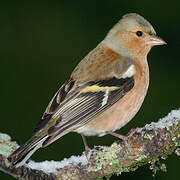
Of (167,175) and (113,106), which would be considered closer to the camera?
(113,106)

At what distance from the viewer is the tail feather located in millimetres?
4066

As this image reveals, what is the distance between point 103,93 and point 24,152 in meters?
1.22

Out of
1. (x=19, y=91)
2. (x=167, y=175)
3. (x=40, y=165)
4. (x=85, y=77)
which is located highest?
(x=85, y=77)

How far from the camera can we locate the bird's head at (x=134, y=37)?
5.50m

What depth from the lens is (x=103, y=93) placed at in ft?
16.4

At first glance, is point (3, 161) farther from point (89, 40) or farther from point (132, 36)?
point (89, 40)

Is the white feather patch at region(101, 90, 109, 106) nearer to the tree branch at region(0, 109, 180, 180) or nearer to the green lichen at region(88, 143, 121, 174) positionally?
the tree branch at region(0, 109, 180, 180)

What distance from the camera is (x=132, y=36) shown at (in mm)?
5617

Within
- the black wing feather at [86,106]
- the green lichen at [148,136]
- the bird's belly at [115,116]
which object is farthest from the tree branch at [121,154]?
the bird's belly at [115,116]

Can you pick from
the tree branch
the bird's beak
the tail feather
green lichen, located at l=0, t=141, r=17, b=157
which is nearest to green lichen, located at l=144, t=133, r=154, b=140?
the tree branch

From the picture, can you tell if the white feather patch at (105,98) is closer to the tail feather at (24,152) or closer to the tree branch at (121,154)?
the tree branch at (121,154)

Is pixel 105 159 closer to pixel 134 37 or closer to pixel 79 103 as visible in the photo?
pixel 79 103

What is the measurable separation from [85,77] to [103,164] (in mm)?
1147

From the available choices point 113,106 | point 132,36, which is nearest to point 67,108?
point 113,106
